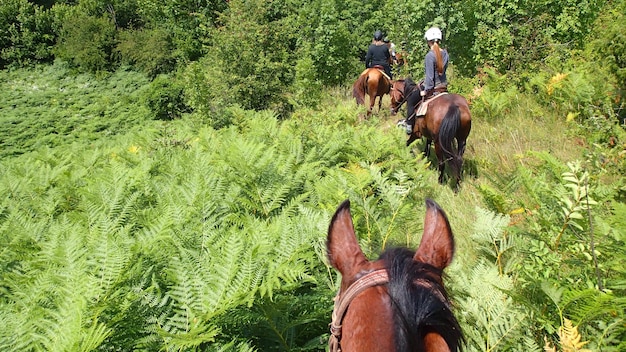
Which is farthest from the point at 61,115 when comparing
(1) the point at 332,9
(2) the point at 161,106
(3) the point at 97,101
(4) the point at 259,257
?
(4) the point at 259,257

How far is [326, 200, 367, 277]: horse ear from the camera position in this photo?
5.26ft

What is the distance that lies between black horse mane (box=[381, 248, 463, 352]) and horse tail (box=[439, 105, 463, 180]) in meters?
4.96

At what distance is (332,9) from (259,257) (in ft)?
47.6

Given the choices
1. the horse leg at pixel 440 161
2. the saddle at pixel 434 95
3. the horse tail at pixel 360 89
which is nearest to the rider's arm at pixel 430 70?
the saddle at pixel 434 95

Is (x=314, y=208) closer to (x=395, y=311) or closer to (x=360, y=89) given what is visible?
(x=395, y=311)

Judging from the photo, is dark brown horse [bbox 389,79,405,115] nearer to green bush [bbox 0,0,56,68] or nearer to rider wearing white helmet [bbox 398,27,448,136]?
rider wearing white helmet [bbox 398,27,448,136]

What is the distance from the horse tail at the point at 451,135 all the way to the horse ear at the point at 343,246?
4630 millimetres

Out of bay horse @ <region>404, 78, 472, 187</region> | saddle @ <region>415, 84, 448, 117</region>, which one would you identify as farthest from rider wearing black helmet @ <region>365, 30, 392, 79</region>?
bay horse @ <region>404, 78, 472, 187</region>

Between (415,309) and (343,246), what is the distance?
488 millimetres

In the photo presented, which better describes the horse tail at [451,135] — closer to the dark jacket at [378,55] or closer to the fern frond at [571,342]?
the fern frond at [571,342]

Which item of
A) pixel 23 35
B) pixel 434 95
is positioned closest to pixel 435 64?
pixel 434 95

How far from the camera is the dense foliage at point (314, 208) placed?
192 cm

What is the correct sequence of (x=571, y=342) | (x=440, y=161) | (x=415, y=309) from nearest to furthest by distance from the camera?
(x=415, y=309)
(x=571, y=342)
(x=440, y=161)

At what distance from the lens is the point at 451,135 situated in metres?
5.96
